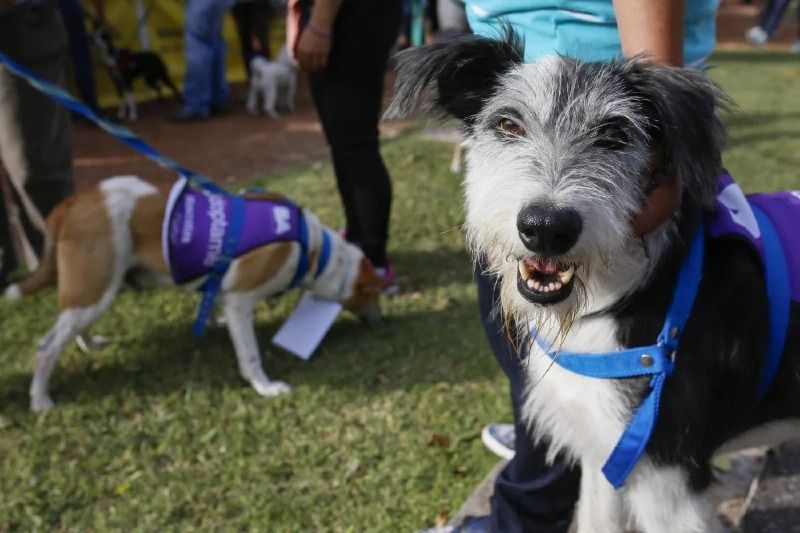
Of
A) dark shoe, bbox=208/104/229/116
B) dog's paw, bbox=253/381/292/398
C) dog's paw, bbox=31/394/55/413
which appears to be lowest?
dark shoe, bbox=208/104/229/116

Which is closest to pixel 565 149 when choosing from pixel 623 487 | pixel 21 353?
pixel 623 487

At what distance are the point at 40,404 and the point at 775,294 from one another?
3.17m

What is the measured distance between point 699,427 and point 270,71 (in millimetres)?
9023

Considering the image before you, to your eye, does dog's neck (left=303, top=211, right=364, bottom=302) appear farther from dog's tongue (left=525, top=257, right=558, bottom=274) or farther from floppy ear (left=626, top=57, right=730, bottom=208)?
floppy ear (left=626, top=57, right=730, bottom=208)

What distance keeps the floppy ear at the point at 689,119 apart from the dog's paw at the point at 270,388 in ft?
8.32

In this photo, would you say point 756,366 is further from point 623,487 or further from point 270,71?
point 270,71

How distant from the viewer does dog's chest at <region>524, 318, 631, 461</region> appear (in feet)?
5.66

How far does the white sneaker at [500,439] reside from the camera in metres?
3.01

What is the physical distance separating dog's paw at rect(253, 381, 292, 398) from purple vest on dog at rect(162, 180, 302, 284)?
63 cm

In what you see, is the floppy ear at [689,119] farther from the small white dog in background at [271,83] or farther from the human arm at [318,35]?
the small white dog in background at [271,83]

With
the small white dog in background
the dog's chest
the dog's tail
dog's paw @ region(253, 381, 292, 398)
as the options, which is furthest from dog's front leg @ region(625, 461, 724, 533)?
the small white dog in background

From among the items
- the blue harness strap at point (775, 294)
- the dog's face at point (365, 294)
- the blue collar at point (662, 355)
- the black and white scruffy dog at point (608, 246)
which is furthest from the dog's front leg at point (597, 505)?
the dog's face at point (365, 294)

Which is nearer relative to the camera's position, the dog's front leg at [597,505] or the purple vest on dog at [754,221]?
the purple vest on dog at [754,221]

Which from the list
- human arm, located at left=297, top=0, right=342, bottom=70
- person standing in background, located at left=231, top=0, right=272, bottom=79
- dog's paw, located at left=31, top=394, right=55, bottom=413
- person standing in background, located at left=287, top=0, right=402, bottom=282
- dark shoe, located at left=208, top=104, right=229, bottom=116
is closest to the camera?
dog's paw, located at left=31, top=394, right=55, bottom=413
